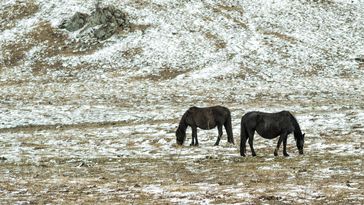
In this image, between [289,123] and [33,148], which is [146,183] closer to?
[289,123]

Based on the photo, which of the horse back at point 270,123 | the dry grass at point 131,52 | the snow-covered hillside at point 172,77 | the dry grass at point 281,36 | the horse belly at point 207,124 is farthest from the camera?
the dry grass at point 281,36

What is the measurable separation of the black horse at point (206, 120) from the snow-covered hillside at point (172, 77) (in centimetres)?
84

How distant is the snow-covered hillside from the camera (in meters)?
19.4

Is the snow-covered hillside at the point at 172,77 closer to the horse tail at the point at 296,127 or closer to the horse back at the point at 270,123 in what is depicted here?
the horse tail at the point at 296,127

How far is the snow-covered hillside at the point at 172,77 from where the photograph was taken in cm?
1941

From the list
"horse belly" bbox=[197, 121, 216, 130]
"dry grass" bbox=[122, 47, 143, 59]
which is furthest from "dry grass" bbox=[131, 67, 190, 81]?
"horse belly" bbox=[197, 121, 216, 130]

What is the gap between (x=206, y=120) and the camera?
20.0 meters

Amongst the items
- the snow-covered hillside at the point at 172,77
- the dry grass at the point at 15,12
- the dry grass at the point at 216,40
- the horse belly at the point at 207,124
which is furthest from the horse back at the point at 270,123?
the dry grass at the point at 15,12

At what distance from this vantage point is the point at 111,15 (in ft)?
193

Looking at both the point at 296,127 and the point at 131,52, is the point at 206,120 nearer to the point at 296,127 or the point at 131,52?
the point at 296,127

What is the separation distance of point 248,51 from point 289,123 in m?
38.2

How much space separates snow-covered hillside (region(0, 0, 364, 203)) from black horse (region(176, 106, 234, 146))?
844 millimetres

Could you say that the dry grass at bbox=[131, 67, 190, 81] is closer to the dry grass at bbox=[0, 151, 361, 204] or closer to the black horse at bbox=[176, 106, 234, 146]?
the black horse at bbox=[176, 106, 234, 146]

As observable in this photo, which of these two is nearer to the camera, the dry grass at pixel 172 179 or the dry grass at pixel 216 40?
the dry grass at pixel 172 179
